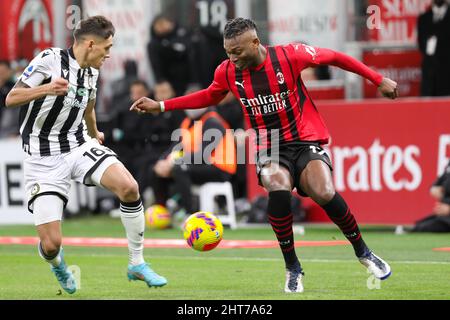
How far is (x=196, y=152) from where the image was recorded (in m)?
14.9

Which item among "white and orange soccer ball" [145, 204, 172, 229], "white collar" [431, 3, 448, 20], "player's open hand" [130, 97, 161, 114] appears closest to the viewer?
"player's open hand" [130, 97, 161, 114]

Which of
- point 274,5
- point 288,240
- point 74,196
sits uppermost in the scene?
point 274,5

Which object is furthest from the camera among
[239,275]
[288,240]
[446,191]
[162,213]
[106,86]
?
[106,86]

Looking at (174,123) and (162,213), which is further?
(174,123)

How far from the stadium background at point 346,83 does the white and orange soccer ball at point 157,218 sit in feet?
3.88

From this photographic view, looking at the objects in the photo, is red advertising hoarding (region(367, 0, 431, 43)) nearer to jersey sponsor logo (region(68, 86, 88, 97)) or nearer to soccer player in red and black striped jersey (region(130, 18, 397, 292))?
soccer player in red and black striped jersey (region(130, 18, 397, 292))

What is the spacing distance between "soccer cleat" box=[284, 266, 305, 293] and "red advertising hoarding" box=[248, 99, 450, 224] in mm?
5388

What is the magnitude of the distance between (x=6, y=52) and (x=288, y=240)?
477 inches

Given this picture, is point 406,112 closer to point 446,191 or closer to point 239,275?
point 446,191

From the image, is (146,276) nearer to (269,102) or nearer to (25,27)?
(269,102)

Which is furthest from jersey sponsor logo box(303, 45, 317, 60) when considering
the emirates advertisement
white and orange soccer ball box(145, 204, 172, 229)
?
the emirates advertisement

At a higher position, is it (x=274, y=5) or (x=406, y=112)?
(x=274, y=5)

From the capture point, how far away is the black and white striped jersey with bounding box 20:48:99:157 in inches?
339

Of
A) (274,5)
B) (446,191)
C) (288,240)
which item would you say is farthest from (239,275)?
(274,5)
